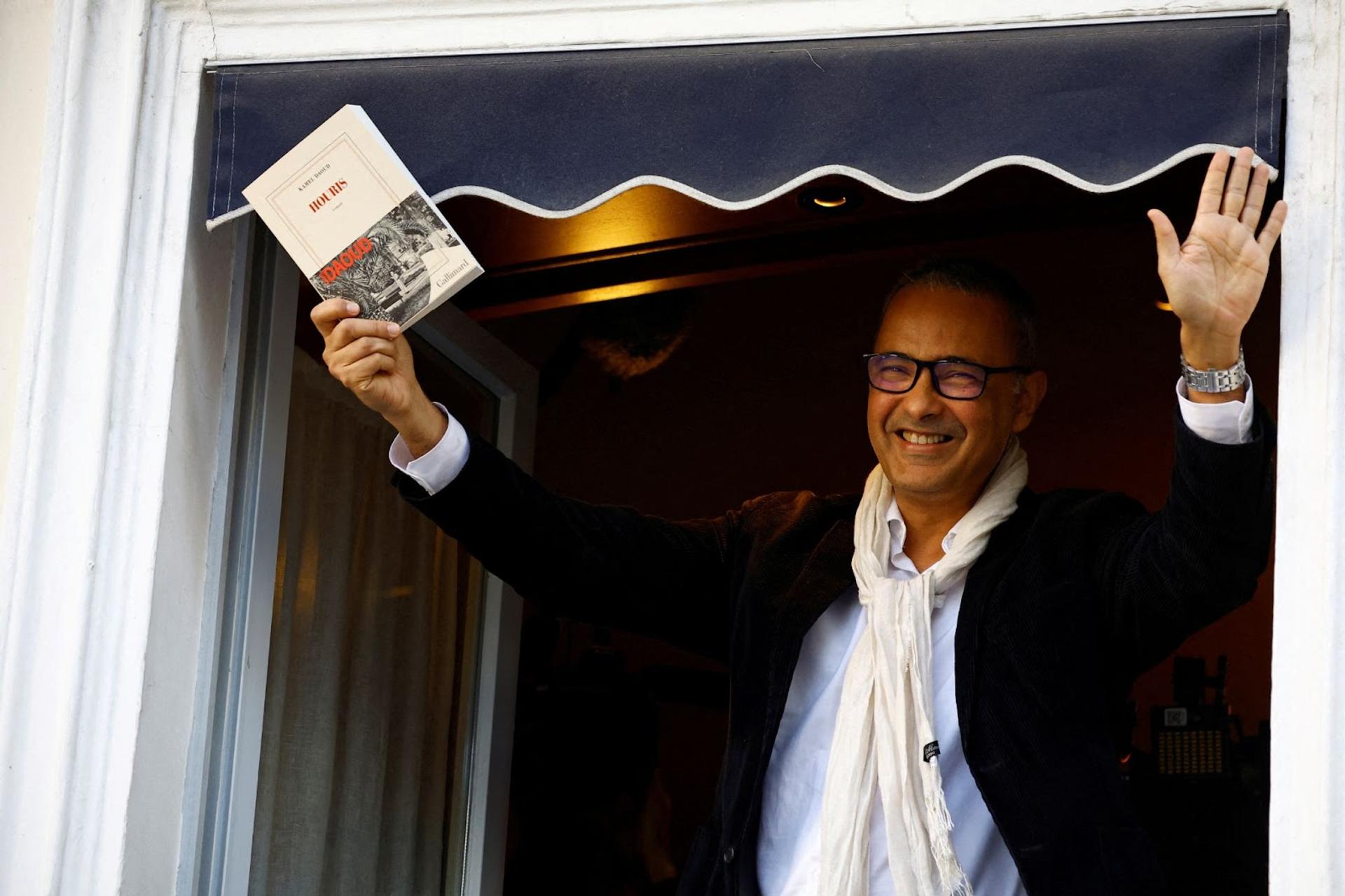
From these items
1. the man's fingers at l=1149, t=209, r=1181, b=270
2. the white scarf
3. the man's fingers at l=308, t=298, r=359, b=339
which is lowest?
the white scarf

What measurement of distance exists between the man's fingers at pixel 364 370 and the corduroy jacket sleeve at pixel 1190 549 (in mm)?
1081

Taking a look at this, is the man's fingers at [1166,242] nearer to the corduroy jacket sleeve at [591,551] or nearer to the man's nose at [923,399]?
the man's nose at [923,399]

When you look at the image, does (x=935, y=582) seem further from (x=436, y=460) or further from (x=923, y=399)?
(x=436, y=460)

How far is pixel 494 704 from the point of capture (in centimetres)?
313

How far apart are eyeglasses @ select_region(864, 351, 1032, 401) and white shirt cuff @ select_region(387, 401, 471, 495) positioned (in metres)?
0.69

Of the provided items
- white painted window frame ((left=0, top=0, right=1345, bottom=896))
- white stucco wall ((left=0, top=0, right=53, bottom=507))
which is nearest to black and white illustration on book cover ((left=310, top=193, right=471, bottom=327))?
white painted window frame ((left=0, top=0, right=1345, bottom=896))

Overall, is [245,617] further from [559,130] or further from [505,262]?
[505,262]

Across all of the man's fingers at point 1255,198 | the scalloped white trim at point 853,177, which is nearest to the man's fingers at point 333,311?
the scalloped white trim at point 853,177

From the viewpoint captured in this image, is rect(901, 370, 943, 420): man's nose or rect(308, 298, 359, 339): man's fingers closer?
rect(308, 298, 359, 339): man's fingers

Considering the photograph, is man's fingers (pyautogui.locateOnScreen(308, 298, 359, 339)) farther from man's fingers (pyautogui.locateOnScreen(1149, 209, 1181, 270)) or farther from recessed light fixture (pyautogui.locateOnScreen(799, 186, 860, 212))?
recessed light fixture (pyautogui.locateOnScreen(799, 186, 860, 212))

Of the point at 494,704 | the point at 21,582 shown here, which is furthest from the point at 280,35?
the point at 494,704

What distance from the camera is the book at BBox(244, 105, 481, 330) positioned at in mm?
2070

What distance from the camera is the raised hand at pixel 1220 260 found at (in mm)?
1856

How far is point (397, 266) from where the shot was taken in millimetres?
2107
